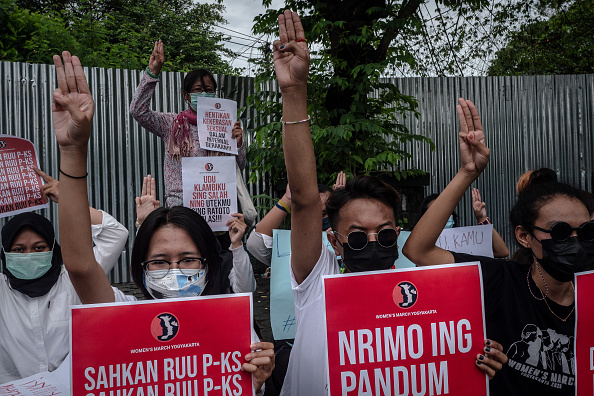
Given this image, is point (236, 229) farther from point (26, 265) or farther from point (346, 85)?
point (346, 85)

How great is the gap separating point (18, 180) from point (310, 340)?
7.47 feet

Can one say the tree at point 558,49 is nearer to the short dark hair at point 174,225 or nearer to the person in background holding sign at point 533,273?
the person in background holding sign at point 533,273

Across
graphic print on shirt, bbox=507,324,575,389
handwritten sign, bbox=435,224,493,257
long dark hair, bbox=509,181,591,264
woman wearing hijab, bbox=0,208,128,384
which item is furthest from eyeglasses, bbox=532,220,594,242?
woman wearing hijab, bbox=0,208,128,384

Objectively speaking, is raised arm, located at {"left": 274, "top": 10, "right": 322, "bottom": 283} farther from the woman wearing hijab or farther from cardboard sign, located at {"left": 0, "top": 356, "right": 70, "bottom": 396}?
the woman wearing hijab

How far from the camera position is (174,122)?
3857mm

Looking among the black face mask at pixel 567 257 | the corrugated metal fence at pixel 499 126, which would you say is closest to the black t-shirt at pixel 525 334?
the black face mask at pixel 567 257

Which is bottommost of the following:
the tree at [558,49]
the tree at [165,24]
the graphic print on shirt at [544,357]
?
the graphic print on shirt at [544,357]

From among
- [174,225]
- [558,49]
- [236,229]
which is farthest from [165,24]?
[174,225]

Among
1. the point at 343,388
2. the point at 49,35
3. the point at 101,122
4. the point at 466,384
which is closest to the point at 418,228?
the point at 466,384

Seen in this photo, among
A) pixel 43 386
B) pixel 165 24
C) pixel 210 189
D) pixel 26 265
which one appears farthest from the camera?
pixel 165 24

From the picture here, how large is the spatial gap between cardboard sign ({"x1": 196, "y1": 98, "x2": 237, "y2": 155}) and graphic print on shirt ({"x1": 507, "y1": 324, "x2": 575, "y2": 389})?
2417 mm

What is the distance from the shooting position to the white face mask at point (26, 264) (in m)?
2.70

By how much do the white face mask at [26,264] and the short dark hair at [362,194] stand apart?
1.62 m

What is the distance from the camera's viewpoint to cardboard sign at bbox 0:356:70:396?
2.13m
